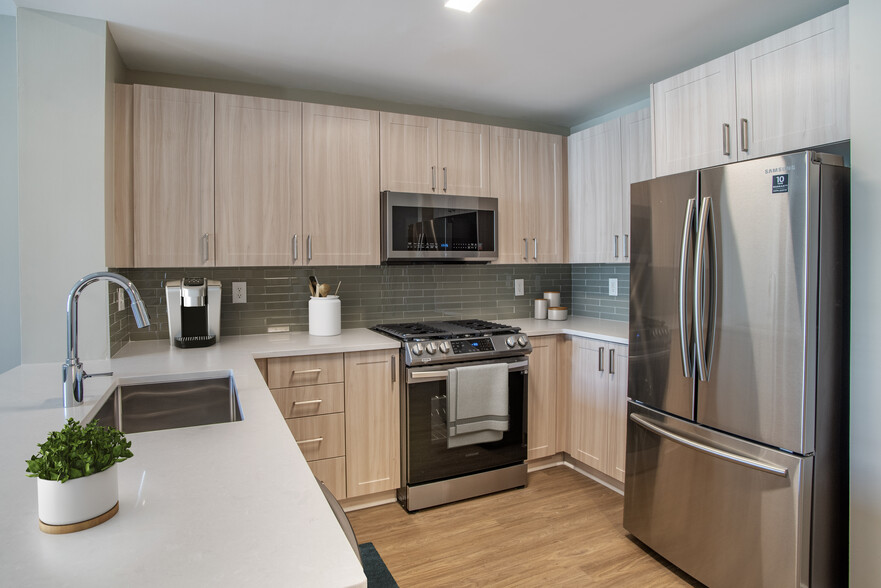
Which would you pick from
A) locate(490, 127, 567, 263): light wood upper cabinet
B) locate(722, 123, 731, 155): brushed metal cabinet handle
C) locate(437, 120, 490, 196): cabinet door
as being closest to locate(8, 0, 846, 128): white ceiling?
locate(437, 120, 490, 196): cabinet door

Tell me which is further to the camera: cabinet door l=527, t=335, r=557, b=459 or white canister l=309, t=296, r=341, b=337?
cabinet door l=527, t=335, r=557, b=459

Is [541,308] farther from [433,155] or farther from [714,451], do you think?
[714,451]

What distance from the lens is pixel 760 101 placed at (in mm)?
2205

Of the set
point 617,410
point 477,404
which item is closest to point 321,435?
point 477,404

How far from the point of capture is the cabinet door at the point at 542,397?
3.29 meters

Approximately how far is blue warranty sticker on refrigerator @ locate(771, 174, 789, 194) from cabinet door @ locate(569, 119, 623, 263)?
1470 millimetres

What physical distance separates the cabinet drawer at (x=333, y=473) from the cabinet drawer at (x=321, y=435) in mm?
32

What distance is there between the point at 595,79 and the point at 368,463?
2616 mm

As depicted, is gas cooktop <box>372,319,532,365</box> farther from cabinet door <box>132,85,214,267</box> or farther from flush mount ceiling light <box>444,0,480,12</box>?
flush mount ceiling light <box>444,0,480,12</box>

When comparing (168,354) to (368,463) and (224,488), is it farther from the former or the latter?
(224,488)

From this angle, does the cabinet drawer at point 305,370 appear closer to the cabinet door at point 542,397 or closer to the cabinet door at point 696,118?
the cabinet door at point 542,397

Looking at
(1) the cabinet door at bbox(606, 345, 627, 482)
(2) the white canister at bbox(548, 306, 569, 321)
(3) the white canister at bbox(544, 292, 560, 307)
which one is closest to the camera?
(1) the cabinet door at bbox(606, 345, 627, 482)

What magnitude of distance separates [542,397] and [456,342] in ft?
2.60

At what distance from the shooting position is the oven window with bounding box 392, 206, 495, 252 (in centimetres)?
317
